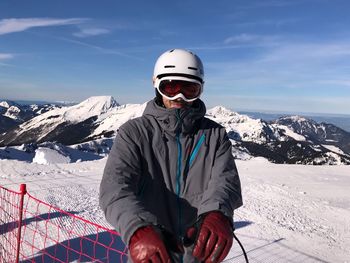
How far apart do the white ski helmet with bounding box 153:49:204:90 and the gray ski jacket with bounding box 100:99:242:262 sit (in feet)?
0.72

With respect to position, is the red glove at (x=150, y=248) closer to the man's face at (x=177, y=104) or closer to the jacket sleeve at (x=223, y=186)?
the jacket sleeve at (x=223, y=186)

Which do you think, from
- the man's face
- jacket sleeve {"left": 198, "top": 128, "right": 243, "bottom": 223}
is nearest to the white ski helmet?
the man's face

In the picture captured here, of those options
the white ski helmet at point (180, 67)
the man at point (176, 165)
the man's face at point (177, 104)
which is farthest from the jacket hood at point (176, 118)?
the white ski helmet at point (180, 67)

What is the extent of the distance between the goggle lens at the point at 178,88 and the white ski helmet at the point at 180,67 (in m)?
0.04

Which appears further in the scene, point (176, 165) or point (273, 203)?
point (273, 203)

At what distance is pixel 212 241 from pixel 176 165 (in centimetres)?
62

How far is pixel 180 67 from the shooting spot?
7.91ft

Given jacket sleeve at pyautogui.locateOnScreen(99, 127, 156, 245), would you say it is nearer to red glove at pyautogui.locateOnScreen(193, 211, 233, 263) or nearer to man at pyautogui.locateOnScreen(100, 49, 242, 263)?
man at pyautogui.locateOnScreen(100, 49, 242, 263)

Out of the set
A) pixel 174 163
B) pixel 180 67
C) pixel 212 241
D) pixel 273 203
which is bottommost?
pixel 273 203

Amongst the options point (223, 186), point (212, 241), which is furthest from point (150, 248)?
point (223, 186)

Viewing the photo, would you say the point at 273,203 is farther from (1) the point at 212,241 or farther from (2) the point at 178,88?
(1) the point at 212,241

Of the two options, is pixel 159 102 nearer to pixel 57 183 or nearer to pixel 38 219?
pixel 38 219

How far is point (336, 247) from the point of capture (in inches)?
327

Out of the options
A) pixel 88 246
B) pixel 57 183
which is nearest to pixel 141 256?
pixel 88 246
